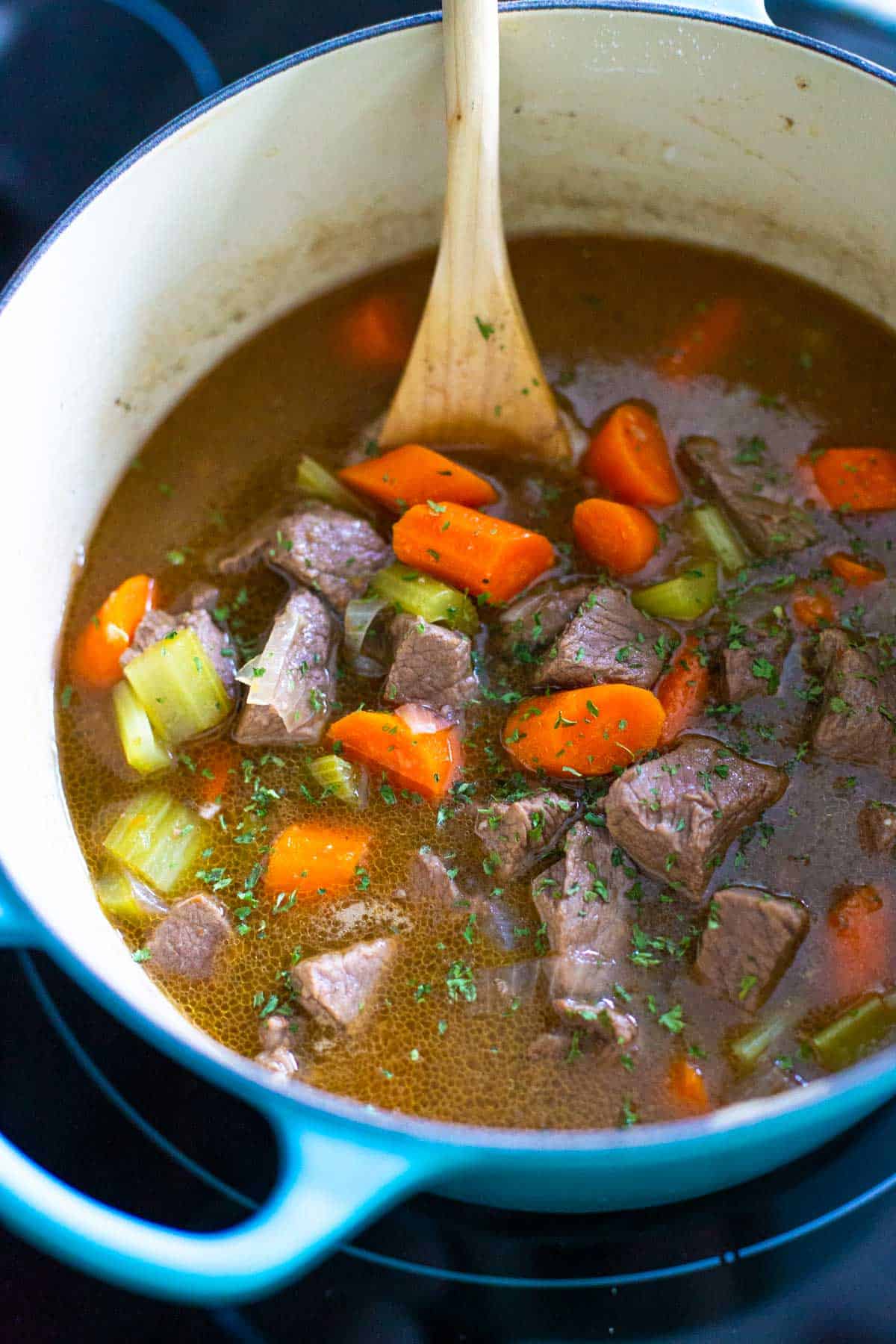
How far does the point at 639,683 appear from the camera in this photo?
2.42m

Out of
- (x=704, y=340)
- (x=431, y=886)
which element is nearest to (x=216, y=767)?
(x=431, y=886)

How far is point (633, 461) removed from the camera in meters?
2.63

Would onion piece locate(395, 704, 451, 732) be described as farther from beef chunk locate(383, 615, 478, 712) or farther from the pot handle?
the pot handle

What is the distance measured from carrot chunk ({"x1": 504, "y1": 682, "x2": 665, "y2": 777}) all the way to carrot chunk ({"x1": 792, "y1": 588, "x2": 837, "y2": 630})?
0.37 meters

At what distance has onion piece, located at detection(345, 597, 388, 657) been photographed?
2.55 m

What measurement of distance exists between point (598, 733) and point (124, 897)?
3.13 feet

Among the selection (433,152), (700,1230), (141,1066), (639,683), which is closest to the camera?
(700,1230)

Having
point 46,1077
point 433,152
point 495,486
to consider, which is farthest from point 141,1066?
point 433,152

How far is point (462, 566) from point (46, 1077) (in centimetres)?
126

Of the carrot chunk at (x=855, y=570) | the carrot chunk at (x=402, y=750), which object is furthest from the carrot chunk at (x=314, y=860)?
the carrot chunk at (x=855, y=570)

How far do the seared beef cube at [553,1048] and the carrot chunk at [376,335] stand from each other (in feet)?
5.22

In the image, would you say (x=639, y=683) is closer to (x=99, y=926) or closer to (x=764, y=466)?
(x=764, y=466)

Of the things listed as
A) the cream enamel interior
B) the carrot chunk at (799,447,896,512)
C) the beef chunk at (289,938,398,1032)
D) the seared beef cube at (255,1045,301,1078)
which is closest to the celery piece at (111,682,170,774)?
the cream enamel interior

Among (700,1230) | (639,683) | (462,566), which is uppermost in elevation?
(462,566)
